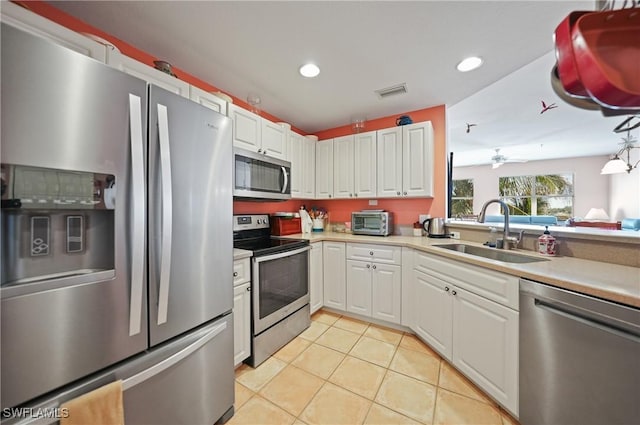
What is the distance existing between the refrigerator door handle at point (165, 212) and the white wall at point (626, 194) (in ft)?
27.8

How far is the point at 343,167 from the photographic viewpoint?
3.08 meters

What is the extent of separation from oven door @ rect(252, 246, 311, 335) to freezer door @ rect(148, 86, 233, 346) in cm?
47

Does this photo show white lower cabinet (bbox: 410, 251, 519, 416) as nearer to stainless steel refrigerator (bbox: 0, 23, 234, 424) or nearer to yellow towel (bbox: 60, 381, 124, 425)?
stainless steel refrigerator (bbox: 0, 23, 234, 424)

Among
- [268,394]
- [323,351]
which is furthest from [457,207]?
[268,394]

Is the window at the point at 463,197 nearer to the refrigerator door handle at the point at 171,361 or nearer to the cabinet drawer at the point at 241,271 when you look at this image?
the cabinet drawer at the point at 241,271

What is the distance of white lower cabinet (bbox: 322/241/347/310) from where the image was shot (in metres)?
2.60

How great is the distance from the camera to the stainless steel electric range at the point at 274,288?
1.81 metres

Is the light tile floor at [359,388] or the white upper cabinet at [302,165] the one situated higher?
the white upper cabinet at [302,165]

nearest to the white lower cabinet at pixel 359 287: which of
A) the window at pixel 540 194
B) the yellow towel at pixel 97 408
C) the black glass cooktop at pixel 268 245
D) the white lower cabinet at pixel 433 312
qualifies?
the white lower cabinet at pixel 433 312

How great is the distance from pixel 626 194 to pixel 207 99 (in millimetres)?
8909

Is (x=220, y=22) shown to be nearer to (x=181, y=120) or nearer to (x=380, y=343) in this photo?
(x=181, y=120)

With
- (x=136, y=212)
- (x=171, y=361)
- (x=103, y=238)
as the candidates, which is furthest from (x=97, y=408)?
(x=136, y=212)

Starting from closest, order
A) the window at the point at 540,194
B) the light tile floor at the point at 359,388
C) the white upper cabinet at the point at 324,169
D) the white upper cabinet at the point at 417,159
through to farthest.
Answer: the light tile floor at the point at 359,388 → the white upper cabinet at the point at 417,159 → the white upper cabinet at the point at 324,169 → the window at the point at 540,194

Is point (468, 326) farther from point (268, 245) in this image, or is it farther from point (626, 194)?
point (626, 194)
